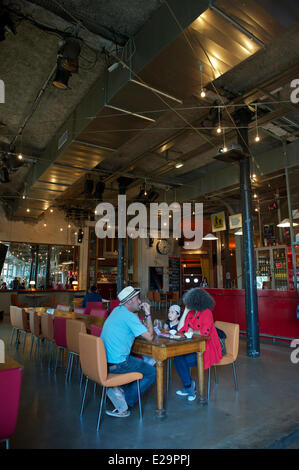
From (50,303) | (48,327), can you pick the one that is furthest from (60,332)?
(50,303)

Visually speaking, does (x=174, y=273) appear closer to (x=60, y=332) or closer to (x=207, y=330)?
(x=60, y=332)

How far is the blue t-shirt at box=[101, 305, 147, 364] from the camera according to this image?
315 cm

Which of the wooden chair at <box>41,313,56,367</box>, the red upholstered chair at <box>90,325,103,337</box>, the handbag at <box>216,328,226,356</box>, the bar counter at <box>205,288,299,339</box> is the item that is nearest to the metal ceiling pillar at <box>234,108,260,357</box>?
the bar counter at <box>205,288,299,339</box>

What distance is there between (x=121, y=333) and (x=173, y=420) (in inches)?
37.3

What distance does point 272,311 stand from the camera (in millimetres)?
6863

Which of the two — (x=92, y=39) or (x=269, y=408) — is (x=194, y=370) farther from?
(x=92, y=39)

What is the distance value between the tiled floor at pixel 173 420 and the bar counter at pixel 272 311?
238 cm

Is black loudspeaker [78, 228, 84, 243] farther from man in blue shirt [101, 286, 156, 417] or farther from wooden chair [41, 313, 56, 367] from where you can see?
man in blue shirt [101, 286, 156, 417]

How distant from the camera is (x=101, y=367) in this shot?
2.86 m

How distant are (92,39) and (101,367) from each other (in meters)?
4.19

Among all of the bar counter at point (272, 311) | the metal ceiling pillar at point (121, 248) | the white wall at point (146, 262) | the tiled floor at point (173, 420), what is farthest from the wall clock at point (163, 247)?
the tiled floor at point (173, 420)

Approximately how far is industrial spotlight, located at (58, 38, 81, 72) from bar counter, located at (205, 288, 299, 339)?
5.79m
